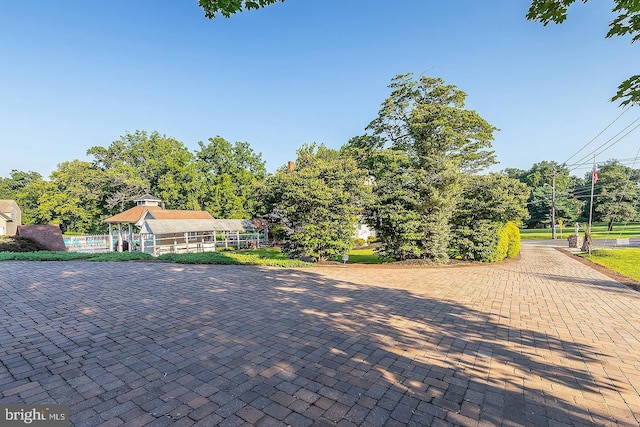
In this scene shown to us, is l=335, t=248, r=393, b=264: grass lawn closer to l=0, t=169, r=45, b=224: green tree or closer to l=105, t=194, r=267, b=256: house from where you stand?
l=105, t=194, r=267, b=256: house

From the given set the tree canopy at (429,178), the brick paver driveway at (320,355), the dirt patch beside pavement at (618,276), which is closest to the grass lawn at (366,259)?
the tree canopy at (429,178)

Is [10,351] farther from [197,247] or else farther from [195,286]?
[197,247]

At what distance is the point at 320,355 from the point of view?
3645mm

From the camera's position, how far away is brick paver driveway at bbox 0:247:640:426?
2584mm

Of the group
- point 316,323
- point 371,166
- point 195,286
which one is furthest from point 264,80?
point 316,323

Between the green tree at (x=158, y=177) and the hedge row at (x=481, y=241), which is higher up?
the green tree at (x=158, y=177)

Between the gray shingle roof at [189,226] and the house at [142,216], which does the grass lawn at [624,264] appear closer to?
the gray shingle roof at [189,226]

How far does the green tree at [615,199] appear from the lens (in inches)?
1465

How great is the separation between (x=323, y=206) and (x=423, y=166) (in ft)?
15.8

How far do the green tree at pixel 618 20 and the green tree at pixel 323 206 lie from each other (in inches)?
343

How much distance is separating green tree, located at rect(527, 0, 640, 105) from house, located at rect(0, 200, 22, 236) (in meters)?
52.2

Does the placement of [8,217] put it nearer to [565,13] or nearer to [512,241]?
[565,13]

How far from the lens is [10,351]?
11.9ft

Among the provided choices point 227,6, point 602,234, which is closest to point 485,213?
point 227,6
